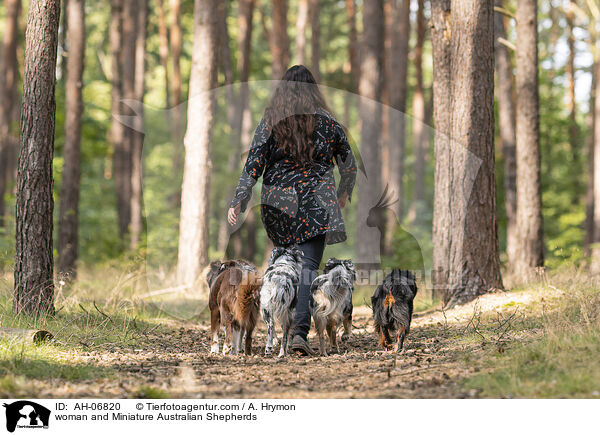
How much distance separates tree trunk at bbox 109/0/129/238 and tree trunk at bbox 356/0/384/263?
25.3ft


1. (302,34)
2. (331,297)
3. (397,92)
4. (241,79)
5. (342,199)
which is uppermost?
(302,34)

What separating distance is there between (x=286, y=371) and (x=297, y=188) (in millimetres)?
1792

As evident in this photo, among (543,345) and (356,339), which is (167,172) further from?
(543,345)

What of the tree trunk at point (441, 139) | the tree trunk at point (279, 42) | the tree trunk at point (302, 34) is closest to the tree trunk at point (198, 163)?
the tree trunk at point (441, 139)

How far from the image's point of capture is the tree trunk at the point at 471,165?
8852 mm

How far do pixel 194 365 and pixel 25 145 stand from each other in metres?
3.40

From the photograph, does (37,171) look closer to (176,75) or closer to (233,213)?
(233,213)

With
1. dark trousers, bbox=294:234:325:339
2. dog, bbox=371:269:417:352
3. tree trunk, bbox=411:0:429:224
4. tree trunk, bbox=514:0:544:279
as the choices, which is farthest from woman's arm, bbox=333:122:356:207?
tree trunk, bbox=411:0:429:224

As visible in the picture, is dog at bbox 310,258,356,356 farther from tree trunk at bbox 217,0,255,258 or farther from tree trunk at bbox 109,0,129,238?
tree trunk at bbox 109,0,129,238

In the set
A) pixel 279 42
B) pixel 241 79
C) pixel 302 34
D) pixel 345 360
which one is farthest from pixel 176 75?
pixel 345 360

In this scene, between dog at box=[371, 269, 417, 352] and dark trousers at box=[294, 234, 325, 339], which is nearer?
dark trousers at box=[294, 234, 325, 339]

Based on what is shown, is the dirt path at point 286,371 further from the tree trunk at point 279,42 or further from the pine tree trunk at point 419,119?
the pine tree trunk at point 419,119

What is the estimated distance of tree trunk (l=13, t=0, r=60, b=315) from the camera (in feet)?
24.2

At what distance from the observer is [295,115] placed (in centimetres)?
637
